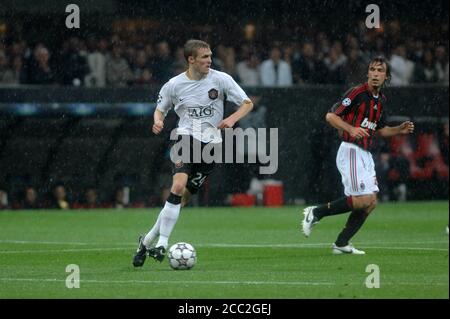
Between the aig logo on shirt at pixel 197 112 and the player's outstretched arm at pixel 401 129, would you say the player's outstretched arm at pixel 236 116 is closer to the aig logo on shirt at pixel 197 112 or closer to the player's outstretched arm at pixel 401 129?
the aig logo on shirt at pixel 197 112

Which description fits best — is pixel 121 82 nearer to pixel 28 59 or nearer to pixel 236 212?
pixel 28 59

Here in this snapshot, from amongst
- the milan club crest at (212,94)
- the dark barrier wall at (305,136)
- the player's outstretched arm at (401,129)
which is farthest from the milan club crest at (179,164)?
the dark barrier wall at (305,136)

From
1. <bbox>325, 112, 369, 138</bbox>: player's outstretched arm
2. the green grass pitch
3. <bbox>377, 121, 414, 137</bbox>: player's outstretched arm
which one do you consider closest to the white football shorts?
<bbox>377, 121, 414, 137</bbox>: player's outstretched arm

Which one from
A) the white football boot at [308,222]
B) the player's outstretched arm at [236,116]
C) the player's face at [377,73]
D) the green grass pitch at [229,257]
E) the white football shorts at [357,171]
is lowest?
the green grass pitch at [229,257]

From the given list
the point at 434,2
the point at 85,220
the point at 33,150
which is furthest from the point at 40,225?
the point at 434,2

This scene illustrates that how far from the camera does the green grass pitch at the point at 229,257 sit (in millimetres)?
10109

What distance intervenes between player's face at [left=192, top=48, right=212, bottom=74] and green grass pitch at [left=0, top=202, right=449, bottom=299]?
2025mm

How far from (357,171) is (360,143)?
13.0 inches

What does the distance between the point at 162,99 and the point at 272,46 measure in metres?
14.1

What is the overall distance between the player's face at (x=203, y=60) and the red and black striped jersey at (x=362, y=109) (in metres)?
1.89

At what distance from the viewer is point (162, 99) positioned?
1272 cm

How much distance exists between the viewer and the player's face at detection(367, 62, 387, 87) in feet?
44.4

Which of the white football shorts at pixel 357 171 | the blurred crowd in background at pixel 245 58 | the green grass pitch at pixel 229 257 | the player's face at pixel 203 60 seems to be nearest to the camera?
the green grass pitch at pixel 229 257

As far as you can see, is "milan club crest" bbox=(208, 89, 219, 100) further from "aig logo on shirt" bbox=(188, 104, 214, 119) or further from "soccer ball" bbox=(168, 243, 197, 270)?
"soccer ball" bbox=(168, 243, 197, 270)
